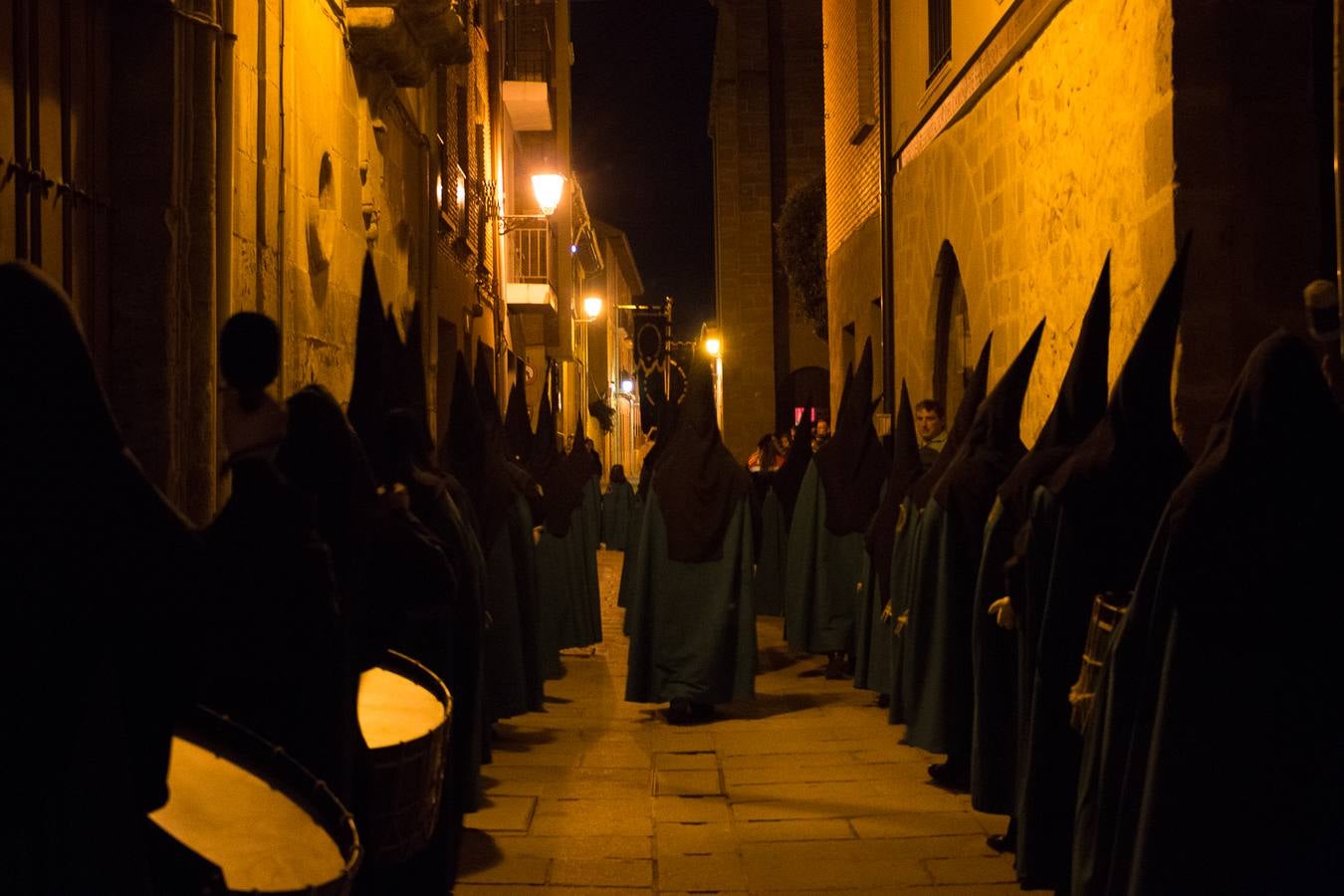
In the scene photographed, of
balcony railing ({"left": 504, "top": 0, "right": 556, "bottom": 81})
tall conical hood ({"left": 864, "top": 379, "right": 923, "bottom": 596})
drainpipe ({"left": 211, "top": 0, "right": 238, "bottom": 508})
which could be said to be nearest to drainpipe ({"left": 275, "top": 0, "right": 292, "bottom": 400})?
drainpipe ({"left": 211, "top": 0, "right": 238, "bottom": 508})

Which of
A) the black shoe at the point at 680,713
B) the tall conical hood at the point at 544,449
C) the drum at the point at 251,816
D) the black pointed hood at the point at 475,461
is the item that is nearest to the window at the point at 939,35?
the tall conical hood at the point at 544,449

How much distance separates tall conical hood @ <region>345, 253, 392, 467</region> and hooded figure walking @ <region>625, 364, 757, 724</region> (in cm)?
525

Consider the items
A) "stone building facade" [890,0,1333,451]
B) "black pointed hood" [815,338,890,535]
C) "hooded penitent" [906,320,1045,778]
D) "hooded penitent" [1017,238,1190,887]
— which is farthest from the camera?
"black pointed hood" [815,338,890,535]

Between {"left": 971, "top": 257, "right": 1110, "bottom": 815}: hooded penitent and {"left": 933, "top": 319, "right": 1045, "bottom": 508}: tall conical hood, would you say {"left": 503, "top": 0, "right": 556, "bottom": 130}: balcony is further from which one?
{"left": 971, "top": 257, "right": 1110, "bottom": 815}: hooded penitent

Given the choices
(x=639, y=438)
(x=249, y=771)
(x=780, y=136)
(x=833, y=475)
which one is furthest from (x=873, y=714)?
(x=639, y=438)

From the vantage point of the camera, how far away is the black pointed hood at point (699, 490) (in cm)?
1006

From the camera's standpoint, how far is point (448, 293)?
1742 cm

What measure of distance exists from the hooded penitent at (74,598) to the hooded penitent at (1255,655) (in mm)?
2504

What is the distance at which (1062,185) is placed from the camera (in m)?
9.30

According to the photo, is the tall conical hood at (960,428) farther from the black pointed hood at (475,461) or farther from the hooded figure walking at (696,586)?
the black pointed hood at (475,461)

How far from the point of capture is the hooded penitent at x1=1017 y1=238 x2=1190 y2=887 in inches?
191

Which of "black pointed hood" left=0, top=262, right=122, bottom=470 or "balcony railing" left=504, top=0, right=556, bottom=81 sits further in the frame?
"balcony railing" left=504, top=0, right=556, bottom=81

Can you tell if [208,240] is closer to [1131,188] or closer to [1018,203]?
[1131,188]

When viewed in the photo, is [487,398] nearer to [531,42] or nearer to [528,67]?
[528,67]
